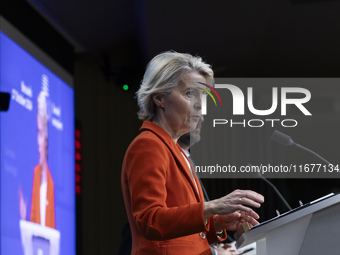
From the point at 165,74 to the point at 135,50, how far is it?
213 inches

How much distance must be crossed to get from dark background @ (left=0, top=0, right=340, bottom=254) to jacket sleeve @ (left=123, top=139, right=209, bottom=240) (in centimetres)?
353

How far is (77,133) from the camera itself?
6031 millimetres

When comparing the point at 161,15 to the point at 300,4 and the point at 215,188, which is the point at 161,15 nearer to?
the point at 300,4

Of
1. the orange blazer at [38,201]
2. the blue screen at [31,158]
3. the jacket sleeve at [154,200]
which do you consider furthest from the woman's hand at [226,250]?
the orange blazer at [38,201]

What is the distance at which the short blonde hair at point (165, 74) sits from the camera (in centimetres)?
171

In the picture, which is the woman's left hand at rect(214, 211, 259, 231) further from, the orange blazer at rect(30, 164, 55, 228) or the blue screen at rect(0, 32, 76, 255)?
the orange blazer at rect(30, 164, 55, 228)

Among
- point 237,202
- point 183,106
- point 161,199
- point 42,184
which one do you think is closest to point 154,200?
point 161,199

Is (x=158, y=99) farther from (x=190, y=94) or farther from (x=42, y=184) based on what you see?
(x=42, y=184)

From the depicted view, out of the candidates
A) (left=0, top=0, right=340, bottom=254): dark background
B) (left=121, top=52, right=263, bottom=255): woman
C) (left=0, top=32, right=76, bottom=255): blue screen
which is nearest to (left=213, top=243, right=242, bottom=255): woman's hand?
(left=121, top=52, right=263, bottom=255): woman

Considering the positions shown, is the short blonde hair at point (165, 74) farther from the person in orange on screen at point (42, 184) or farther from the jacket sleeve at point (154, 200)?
the person in orange on screen at point (42, 184)

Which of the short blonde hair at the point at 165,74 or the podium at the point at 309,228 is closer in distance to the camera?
the podium at the point at 309,228

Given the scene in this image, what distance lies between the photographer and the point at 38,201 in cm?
443

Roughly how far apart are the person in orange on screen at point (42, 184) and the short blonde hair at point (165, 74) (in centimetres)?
278

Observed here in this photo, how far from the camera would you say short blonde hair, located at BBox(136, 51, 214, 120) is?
171cm
